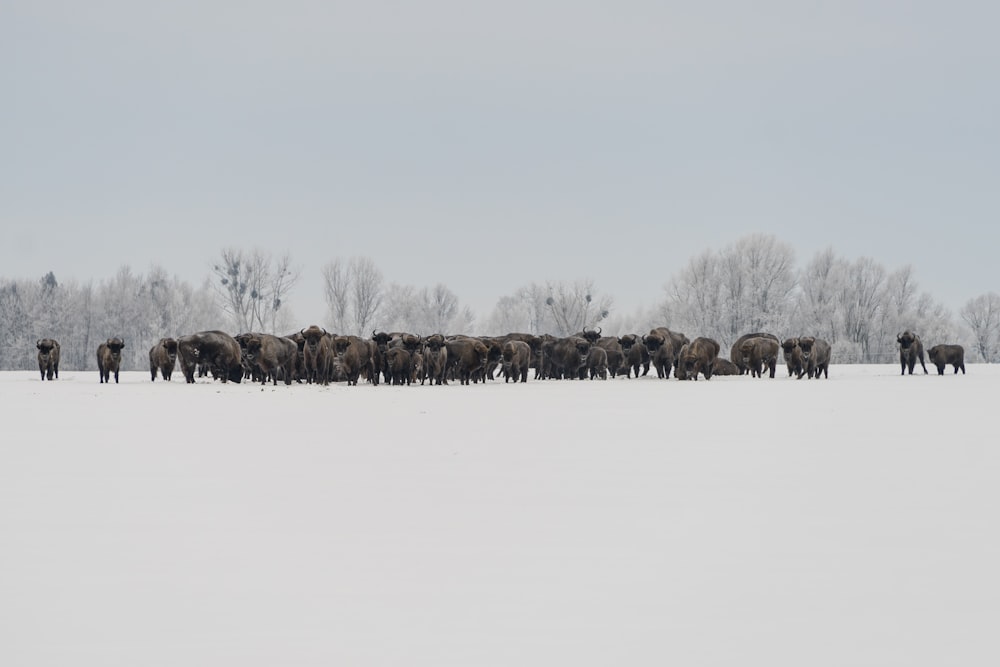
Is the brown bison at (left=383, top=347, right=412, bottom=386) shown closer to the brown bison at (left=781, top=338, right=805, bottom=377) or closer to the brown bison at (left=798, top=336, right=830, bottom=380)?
the brown bison at (left=781, top=338, right=805, bottom=377)

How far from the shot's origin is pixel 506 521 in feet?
26.5

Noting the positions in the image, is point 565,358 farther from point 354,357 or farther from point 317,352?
point 317,352

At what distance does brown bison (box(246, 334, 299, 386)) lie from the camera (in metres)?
36.5

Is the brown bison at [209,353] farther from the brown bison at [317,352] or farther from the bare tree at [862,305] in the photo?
the bare tree at [862,305]

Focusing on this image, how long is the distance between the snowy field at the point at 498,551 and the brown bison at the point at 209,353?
2167 centimetres

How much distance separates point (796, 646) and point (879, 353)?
297 feet

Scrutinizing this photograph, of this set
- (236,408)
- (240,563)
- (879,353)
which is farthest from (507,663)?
(879,353)

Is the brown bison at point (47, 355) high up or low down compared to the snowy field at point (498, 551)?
up

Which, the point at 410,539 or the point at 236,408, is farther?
the point at 236,408

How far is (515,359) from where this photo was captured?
41969mm

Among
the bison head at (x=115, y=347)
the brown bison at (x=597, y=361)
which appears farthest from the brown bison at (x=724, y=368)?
the bison head at (x=115, y=347)

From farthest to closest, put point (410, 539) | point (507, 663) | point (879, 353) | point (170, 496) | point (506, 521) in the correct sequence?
point (879, 353) → point (170, 496) → point (506, 521) → point (410, 539) → point (507, 663)

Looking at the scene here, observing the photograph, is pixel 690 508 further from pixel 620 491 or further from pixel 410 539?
pixel 410 539

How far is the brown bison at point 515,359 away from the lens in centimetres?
4179
